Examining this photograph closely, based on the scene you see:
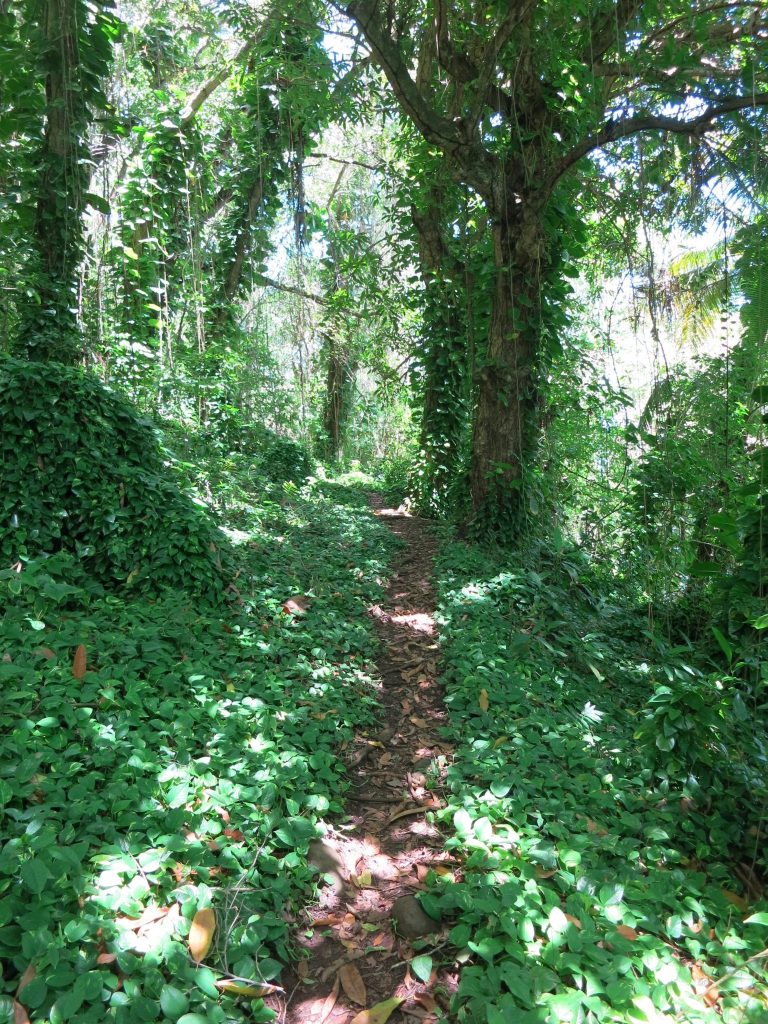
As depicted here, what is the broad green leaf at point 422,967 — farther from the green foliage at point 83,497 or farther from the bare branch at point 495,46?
the bare branch at point 495,46

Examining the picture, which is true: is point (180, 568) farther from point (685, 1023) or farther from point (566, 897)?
point (685, 1023)

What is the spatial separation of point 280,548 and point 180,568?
1887 mm

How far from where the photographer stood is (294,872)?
2.50m

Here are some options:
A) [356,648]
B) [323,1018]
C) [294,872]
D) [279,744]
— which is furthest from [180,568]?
[323,1018]

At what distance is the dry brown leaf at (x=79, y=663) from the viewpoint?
3227 millimetres

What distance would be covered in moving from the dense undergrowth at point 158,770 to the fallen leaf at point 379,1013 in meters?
0.32

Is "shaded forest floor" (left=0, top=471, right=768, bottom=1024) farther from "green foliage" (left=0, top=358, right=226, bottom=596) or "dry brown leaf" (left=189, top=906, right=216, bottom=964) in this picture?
"green foliage" (left=0, top=358, right=226, bottom=596)

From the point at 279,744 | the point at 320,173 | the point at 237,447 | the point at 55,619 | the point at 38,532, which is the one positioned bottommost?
the point at 279,744

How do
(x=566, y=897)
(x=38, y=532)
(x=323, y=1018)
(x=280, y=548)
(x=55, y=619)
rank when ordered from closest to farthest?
(x=323, y=1018), (x=566, y=897), (x=55, y=619), (x=38, y=532), (x=280, y=548)

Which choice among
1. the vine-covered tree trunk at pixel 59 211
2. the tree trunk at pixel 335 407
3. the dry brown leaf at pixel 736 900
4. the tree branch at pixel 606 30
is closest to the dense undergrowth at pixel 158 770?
the vine-covered tree trunk at pixel 59 211

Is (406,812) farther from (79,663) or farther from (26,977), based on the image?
(79,663)

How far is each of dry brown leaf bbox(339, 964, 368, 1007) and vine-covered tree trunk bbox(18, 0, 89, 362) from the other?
545 cm

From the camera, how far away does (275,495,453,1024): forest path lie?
214 cm

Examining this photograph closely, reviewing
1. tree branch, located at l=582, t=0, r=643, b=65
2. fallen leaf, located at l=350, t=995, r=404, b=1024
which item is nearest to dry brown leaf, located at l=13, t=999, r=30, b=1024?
fallen leaf, located at l=350, t=995, r=404, b=1024
